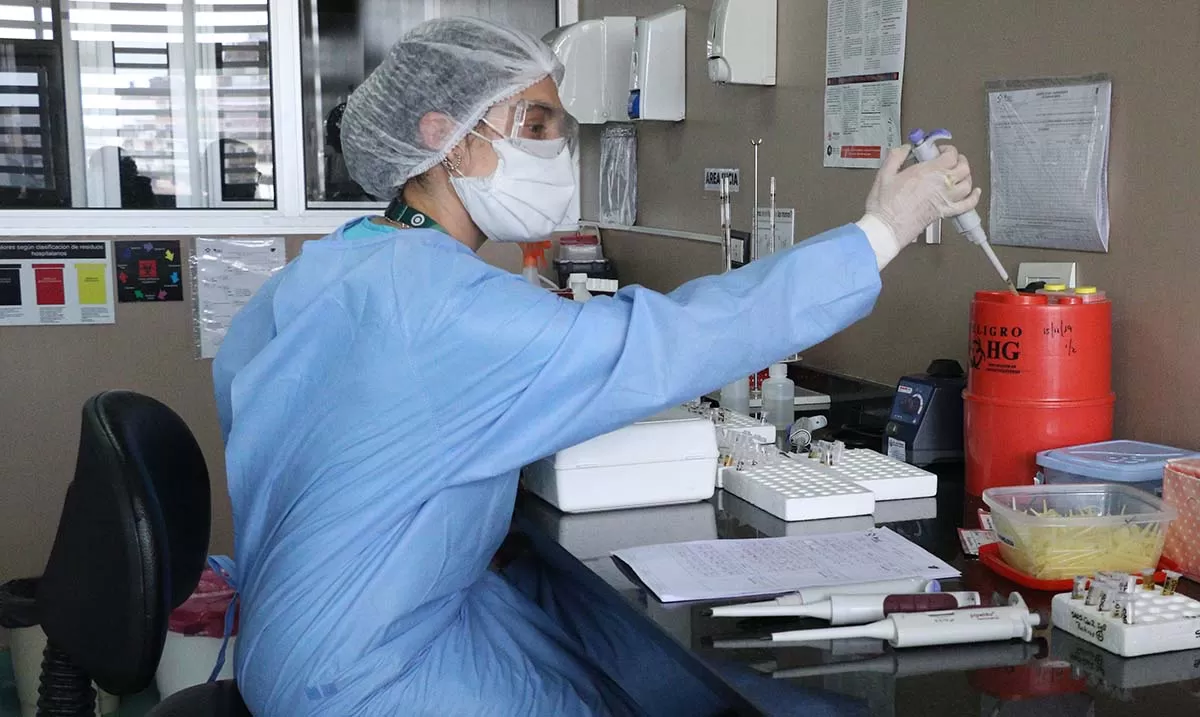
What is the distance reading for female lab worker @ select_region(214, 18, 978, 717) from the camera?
1214 millimetres

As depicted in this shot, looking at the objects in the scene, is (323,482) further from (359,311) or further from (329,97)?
(329,97)

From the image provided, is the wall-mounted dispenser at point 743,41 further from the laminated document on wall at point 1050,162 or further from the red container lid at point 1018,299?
the red container lid at point 1018,299

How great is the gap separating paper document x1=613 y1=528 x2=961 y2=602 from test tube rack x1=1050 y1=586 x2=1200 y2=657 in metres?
0.17

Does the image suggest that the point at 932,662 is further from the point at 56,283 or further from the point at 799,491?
the point at 56,283

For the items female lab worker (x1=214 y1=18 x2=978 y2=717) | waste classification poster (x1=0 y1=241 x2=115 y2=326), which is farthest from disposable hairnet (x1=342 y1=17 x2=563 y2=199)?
waste classification poster (x1=0 y1=241 x2=115 y2=326)

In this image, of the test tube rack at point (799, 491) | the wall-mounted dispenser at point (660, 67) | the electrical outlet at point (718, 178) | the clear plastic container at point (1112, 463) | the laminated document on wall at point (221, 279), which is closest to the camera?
the clear plastic container at point (1112, 463)

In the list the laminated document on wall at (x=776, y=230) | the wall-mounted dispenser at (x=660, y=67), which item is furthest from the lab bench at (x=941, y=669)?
the wall-mounted dispenser at (x=660, y=67)

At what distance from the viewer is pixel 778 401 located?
6.41ft

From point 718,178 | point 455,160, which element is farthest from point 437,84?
point 718,178

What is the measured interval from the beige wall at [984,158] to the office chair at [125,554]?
1188 millimetres

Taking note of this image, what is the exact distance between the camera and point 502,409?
1.23 metres

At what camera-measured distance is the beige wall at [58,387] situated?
3037 millimetres

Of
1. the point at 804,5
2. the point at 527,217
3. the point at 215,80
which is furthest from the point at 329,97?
the point at 527,217

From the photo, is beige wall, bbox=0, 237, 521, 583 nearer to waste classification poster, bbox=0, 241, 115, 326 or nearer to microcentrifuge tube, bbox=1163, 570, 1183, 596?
waste classification poster, bbox=0, 241, 115, 326
